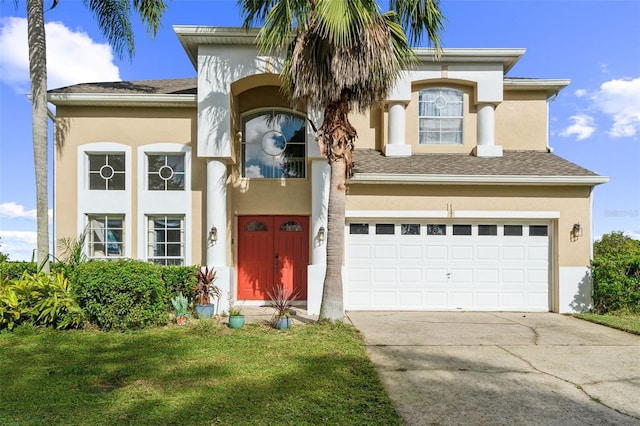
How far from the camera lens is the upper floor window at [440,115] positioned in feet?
43.5

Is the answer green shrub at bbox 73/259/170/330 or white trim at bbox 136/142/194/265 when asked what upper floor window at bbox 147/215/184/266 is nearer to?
white trim at bbox 136/142/194/265

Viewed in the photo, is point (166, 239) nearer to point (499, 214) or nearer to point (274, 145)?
point (274, 145)

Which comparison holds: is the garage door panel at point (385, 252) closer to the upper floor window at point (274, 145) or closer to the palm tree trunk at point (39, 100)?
the upper floor window at point (274, 145)

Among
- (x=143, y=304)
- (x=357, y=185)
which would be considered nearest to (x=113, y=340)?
(x=143, y=304)

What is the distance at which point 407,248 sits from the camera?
11625 mm

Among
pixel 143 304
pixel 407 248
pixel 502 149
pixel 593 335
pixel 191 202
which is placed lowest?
pixel 593 335

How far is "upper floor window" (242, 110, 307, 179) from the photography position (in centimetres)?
1239

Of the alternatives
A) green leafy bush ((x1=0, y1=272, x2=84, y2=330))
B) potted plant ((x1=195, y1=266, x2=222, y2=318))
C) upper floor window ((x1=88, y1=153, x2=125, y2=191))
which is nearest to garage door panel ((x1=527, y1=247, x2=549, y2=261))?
potted plant ((x1=195, y1=266, x2=222, y2=318))

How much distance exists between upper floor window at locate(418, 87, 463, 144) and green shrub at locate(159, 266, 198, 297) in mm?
8087

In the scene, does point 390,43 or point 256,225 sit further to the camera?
point 256,225

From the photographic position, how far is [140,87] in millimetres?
13055

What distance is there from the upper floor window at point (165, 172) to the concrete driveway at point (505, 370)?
645 cm

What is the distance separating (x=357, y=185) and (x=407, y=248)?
227 centimetres

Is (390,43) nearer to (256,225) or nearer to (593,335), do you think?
(256,225)
